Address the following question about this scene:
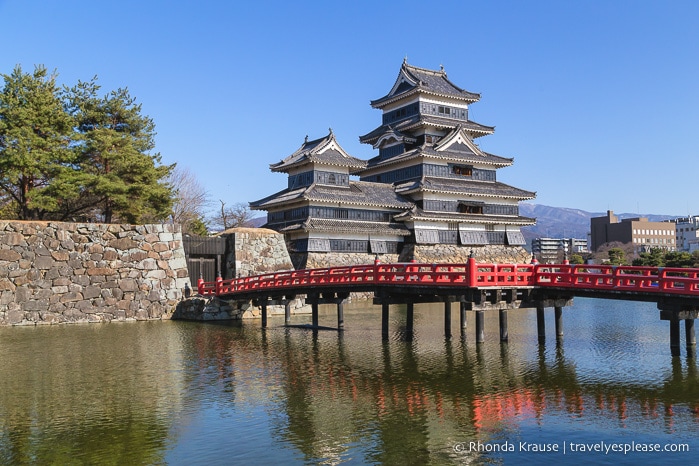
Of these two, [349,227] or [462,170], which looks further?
[462,170]

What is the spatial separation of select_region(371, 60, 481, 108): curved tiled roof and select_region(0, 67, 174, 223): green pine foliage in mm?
26841

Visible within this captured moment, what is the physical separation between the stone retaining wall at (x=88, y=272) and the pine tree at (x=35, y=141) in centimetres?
380

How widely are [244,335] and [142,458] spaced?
16157mm

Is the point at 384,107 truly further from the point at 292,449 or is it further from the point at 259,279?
the point at 292,449

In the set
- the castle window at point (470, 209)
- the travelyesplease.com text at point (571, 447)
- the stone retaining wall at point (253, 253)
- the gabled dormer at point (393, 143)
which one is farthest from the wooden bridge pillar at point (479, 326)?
the gabled dormer at point (393, 143)

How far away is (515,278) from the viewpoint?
22266mm

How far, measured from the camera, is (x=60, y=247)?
105 feet

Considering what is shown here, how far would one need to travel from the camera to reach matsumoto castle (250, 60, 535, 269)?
50.5 m

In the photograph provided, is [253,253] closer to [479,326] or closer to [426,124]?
[479,326]

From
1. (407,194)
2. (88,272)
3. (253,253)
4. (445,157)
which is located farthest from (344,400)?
(445,157)

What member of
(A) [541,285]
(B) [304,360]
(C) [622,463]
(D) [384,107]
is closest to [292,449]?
(C) [622,463]

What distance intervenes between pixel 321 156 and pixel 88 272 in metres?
23.3

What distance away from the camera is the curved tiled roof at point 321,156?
50.9m

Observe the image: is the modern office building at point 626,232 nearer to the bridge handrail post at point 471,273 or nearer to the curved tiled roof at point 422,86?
the curved tiled roof at point 422,86
